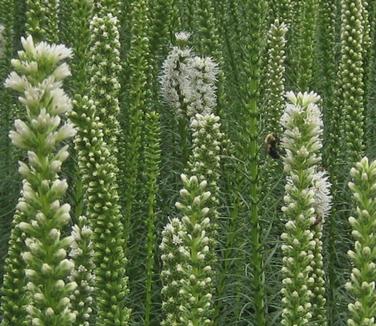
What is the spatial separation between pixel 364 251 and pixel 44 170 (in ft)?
3.24

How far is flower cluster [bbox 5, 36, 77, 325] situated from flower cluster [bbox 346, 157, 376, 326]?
2.84 ft

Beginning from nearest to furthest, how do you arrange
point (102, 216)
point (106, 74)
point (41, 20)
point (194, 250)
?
point (194, 250)
point (102, 216)
point (106, 74)
point (41, 20)

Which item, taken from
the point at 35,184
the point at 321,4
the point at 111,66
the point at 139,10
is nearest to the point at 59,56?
the point at 35,184

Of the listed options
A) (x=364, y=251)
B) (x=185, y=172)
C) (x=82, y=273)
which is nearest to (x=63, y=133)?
(x=364, y=251)

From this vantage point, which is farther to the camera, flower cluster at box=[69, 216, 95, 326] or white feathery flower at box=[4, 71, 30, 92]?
flower cluster at box=[69, 216, 95, 326]

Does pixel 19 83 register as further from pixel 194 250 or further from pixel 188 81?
pixel 188 81

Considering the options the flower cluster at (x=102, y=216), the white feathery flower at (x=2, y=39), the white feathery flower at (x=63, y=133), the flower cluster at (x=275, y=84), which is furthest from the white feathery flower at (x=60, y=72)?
the white feathery flower at (x=2, y=39)

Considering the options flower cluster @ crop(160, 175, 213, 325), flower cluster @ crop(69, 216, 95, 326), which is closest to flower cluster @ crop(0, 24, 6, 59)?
flower cluster @ crop(69, 216, 95, 326)

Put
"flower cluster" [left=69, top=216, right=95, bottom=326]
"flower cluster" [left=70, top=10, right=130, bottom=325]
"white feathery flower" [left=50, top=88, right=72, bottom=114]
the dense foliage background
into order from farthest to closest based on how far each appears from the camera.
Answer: "flower cluster" [left=70, top=10, right=130, bottom=325] < "flower cluster" [left=69, top=216, right=95, bottom=326] < the dense foliage background < "white feathery flower" [left=50, top=88, right=72, bottom=114]

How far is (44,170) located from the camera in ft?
6.59

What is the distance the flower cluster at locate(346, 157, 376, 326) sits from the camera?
8.08 feet

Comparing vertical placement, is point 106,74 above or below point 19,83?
above

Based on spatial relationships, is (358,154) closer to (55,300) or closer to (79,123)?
(79,123)

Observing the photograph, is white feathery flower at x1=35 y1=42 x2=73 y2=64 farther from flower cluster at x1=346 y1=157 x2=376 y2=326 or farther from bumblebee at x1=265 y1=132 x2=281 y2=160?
bumblebee at x1=265 y1=132 x2=281 y2=160
